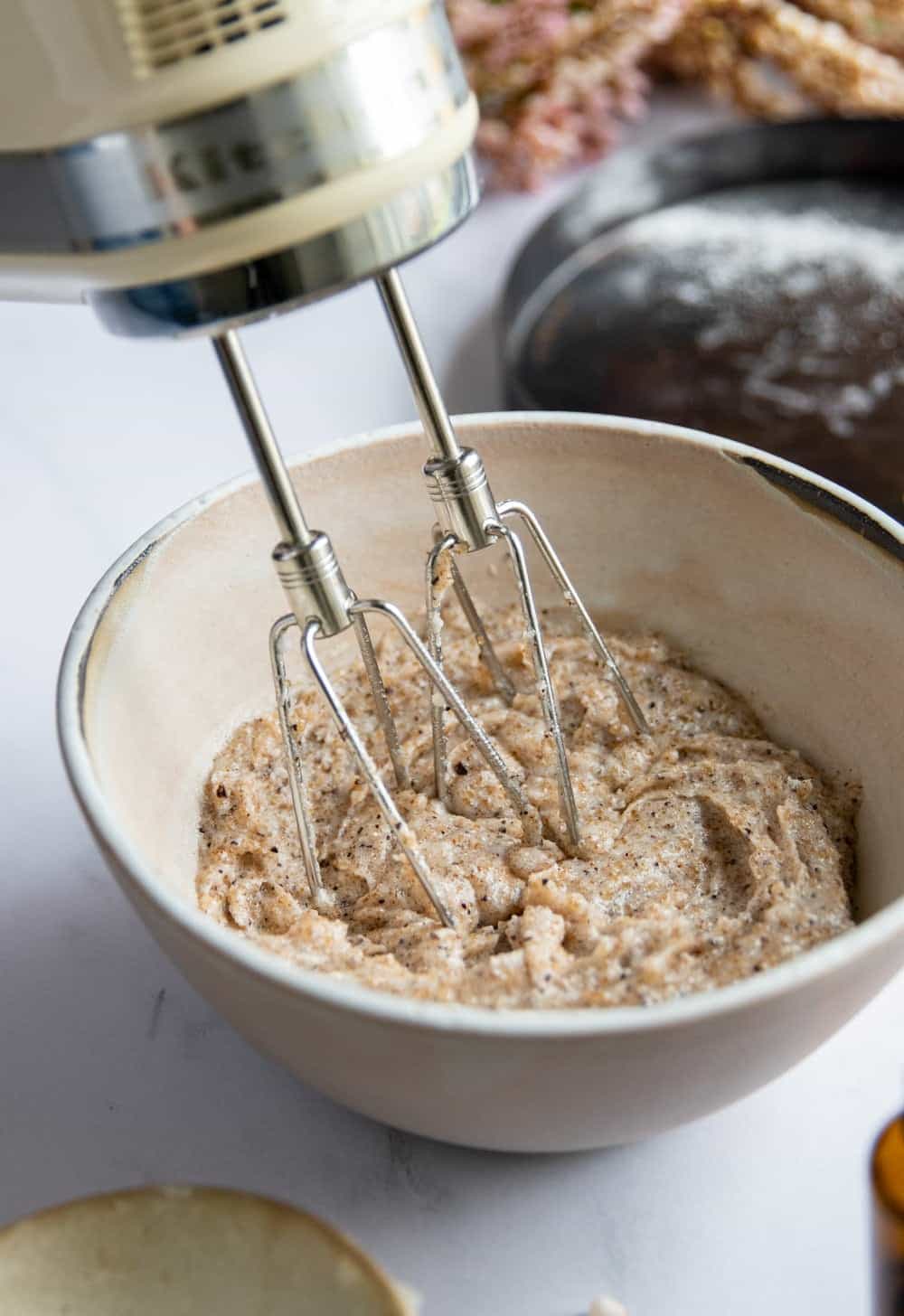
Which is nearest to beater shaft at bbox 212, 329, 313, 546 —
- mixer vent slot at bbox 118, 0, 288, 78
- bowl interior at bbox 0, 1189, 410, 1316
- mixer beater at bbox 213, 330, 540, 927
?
mixer beater at bbox 213, 330, 540, 927

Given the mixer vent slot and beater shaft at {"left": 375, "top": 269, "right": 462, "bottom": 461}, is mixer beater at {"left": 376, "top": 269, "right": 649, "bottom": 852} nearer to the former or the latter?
beater shaft at {"left": 375, "top": 269, "right": 462, "bottom": 461}

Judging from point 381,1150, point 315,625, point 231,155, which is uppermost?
point 231,155

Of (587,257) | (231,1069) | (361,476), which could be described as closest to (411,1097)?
(231,1069)

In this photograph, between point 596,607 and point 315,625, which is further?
point 596,607

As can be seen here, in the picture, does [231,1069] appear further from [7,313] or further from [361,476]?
[7,313]

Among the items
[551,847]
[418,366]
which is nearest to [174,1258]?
[551,847]

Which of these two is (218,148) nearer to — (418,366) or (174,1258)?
(418,366)
